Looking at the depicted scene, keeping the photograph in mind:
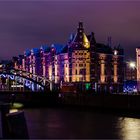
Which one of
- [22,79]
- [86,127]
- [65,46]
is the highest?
[65,46]

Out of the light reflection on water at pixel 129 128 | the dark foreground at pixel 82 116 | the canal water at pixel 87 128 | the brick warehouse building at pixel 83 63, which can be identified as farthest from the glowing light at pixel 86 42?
the light reflection on water at pixel 129 128

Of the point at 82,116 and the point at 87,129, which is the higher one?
the point at 82,116

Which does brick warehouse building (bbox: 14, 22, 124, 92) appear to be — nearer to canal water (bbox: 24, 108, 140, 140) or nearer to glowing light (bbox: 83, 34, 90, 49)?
glowing light (bbox: 83, 34, 90, 49)

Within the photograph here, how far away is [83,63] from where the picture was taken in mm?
72125

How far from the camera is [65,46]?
77.4 meters

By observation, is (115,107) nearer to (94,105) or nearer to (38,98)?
(94,105)

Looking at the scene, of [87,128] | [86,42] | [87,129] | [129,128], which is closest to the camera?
[129,128]

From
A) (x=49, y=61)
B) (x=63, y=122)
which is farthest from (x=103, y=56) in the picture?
(x=63, y=122)

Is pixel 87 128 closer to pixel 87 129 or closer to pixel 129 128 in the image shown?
pixel 87 129

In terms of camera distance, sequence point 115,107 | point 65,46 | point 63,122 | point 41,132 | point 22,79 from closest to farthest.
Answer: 1. point 41,132
2. point 63,122
3. point 115,107
4. point 22,79
5. point 65,46

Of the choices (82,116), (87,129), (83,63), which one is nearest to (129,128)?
(87,129)

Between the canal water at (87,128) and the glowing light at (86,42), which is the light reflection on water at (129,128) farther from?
the glowing light at (86,42)

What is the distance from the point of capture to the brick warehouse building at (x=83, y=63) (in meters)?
71.7

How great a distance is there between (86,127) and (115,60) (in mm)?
54788
